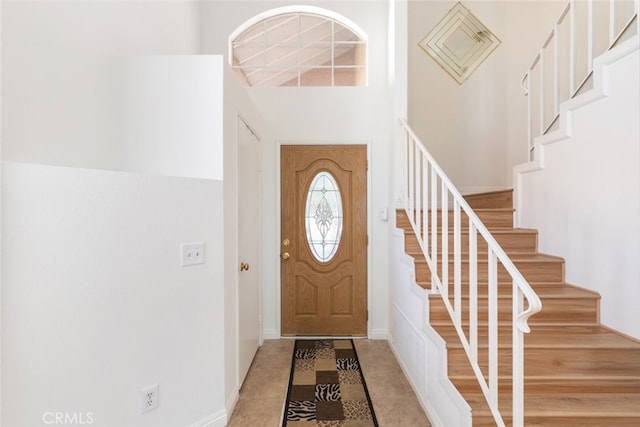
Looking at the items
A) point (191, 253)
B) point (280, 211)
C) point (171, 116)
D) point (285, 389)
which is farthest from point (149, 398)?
→ point (280, 211)

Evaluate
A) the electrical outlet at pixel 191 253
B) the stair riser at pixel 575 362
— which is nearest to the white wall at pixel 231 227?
the electrical outlet at pixel 191 253

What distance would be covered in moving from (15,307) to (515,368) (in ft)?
6.67

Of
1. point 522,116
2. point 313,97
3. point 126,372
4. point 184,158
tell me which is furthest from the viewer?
point 522,116

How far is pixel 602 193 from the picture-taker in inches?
77.6

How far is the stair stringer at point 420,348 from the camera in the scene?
67.6 inches

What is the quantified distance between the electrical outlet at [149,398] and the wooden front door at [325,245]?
5.70ft

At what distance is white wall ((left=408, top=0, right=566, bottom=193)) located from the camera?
148 inches

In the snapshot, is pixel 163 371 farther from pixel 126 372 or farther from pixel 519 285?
pixel 519 285

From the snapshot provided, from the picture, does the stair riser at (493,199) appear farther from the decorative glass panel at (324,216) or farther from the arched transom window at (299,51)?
the arched transom window at (299,51)

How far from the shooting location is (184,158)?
198 cm

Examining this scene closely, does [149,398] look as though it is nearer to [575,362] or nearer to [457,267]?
[457,267]

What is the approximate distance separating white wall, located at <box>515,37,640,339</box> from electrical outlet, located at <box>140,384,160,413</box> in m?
2.70

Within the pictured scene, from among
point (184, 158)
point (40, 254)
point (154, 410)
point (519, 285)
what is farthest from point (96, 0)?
point (519, 285)

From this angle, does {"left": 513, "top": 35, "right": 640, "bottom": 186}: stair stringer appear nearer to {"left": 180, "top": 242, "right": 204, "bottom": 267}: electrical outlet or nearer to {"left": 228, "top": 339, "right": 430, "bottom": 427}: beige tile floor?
{"left": 228, "top": 339, "right": 430, "bottom": 427}: beige tile floor
